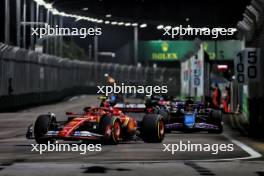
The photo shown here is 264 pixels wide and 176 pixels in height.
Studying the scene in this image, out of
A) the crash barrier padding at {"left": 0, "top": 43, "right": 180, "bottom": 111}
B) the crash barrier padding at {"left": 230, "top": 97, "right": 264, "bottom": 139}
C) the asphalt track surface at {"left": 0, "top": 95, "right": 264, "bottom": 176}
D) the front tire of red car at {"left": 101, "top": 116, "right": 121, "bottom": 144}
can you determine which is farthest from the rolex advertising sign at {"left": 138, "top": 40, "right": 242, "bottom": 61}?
the front tire of red car at {"left": 101, "top": 116, "right": 121, "bottom": 144}

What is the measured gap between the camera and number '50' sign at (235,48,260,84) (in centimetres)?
2556

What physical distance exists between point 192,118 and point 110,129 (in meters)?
6.24

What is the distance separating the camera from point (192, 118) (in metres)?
23.2

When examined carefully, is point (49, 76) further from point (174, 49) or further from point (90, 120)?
point (90, 120)

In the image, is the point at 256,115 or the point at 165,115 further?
the point at 256,115

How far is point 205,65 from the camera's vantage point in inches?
1405

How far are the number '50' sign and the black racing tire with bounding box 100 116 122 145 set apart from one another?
8.68 meters

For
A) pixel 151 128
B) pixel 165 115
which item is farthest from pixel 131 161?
pixel 165 115

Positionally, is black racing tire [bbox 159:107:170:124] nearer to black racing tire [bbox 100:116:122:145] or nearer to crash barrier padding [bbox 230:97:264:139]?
crash barrier padding [bbox 230:97:264:139]

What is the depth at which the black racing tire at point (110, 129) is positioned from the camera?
56.6ft

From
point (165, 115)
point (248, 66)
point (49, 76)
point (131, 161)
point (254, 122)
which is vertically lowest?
point (131, 161)

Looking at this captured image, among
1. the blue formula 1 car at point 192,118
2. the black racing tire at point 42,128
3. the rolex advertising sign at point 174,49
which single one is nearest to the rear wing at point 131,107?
the blue formula 1 car at point 192,118

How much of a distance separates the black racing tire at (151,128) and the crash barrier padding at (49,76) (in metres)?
10.2

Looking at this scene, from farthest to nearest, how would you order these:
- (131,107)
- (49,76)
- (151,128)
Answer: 1. (49,76)
2. (131,107)
3. (151,128)
